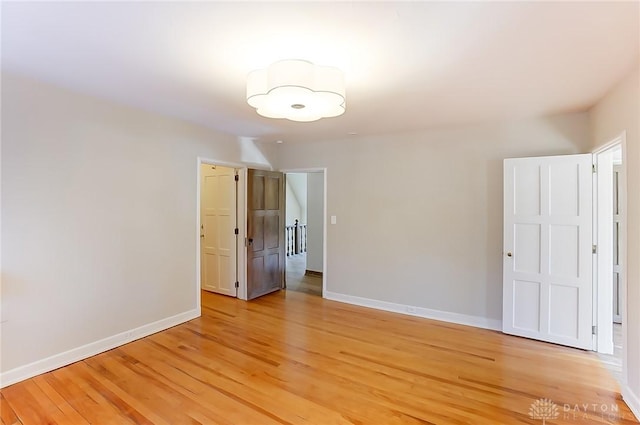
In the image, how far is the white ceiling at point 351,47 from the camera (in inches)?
63.0

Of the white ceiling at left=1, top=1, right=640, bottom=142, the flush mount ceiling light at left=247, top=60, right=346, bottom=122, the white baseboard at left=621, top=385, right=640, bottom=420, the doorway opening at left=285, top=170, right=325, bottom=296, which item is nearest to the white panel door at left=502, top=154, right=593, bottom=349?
the white ceiling at left=1, top=1, right=640, bottom=142

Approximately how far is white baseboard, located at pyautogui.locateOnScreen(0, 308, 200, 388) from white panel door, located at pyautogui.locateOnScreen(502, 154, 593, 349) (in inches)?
154

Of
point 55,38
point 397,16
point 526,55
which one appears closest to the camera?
point 397,16

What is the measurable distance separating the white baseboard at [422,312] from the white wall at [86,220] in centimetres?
219

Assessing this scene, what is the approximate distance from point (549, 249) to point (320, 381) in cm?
273

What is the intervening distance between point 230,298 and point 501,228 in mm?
3900

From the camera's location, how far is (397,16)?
1636 millimetres

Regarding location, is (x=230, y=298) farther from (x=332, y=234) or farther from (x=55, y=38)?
(x=55, y=38)

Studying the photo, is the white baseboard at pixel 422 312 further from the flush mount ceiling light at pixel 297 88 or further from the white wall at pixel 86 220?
the flush mount ceiling light at pixel 297 88

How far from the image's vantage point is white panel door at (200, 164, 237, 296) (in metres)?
4.81

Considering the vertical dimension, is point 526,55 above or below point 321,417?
above

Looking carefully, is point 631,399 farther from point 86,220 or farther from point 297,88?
point 86,220

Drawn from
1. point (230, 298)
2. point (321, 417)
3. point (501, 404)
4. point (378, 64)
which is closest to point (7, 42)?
point (378, 64)

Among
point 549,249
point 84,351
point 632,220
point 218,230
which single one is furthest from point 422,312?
point 84,351
